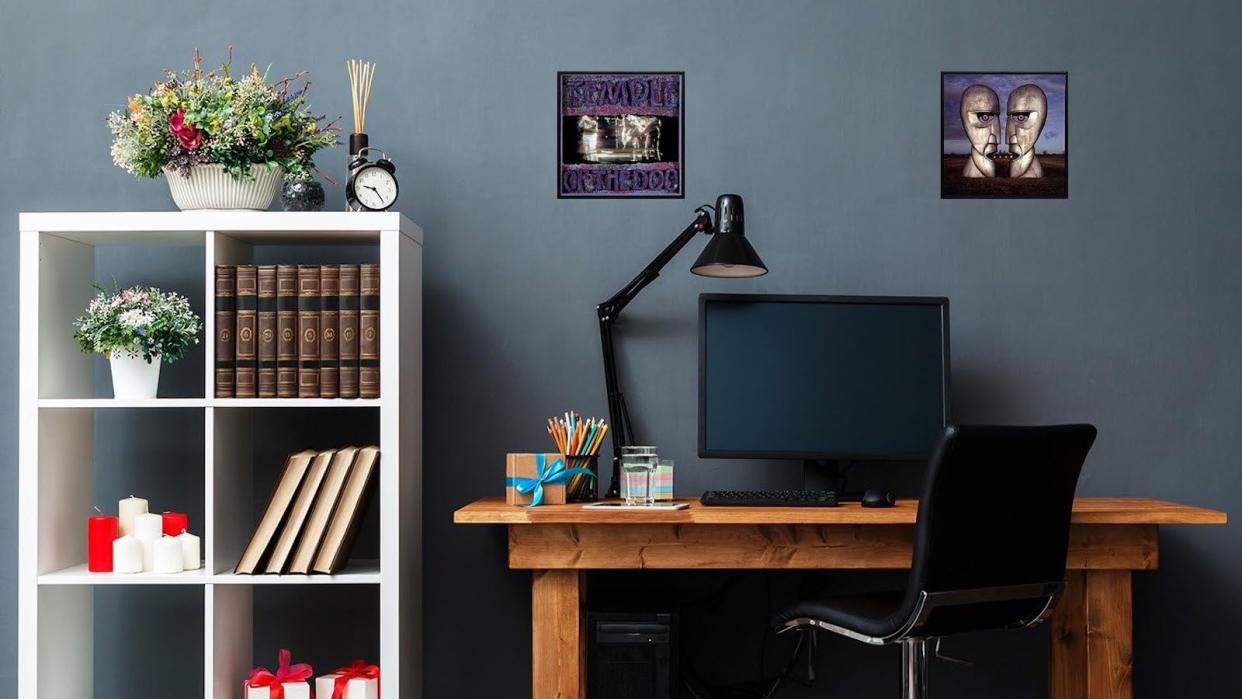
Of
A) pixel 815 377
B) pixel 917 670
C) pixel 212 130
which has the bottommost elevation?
pixel 917 670

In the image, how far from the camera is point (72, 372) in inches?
99.8

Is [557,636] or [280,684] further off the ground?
[557,636]

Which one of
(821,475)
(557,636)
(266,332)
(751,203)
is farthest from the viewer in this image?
(751,203)

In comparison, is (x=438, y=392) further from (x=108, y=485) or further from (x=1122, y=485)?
(x=1122, y=485)

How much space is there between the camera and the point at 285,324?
239 centimetres

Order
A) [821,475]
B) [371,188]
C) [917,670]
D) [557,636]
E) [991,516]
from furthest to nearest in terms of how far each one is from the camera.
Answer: [821,475] < [371,188] < [557,636] < [917,670] < [991,516]

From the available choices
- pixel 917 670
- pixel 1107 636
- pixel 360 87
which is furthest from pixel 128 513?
pixel 1107 636

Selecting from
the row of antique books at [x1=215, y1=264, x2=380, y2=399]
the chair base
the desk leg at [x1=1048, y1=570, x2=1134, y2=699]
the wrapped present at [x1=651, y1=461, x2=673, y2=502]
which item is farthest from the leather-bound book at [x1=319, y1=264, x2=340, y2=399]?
the desk leg at [x1=1048, y1=570, x2=1134, y2=699]

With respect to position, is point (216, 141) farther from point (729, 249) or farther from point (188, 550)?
point (729, 249)

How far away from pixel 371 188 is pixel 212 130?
1.22 ft

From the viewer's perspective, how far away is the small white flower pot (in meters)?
2.42

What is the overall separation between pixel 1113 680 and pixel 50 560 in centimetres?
243

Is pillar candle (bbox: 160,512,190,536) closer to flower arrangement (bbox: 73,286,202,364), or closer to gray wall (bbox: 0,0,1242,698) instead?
flower arrangement (bbox: 73,286,202,364)

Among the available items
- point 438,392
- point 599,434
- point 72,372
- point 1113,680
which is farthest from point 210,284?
point 1113,680
